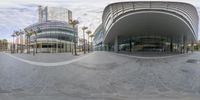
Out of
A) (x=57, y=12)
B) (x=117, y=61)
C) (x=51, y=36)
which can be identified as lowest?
(x=117, y=61)

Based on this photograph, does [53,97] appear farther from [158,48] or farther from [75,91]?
[158,48]

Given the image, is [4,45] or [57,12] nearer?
[57,12]

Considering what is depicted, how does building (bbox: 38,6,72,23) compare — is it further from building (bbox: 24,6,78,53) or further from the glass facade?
the glass facade

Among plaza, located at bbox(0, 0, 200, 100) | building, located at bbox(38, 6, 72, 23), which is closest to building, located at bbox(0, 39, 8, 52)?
plaza, located at bbox(0, 0, 200, 100)

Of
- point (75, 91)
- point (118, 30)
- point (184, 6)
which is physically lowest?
point (75, 91)

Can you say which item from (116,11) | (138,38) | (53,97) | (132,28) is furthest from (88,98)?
(138,38)

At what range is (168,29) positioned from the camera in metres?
78.4

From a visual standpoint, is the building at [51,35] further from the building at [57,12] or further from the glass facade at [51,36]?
the building at [57,12]

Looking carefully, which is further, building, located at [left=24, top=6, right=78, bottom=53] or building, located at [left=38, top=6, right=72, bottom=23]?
building, located at [left=24, top=6, right=78, bottom=53]

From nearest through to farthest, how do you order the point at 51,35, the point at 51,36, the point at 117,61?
the point at 117,61 < the point at 51,35 < the point at 51,36

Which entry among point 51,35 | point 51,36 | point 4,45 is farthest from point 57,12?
point 4,45

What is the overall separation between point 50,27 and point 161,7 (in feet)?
236

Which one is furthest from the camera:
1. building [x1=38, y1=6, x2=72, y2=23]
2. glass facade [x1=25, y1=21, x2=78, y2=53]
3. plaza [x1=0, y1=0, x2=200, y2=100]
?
glass facade [x1=25, y1=21, x2=78, y2=53]

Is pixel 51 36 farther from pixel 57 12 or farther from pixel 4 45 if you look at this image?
pixel 57 12
